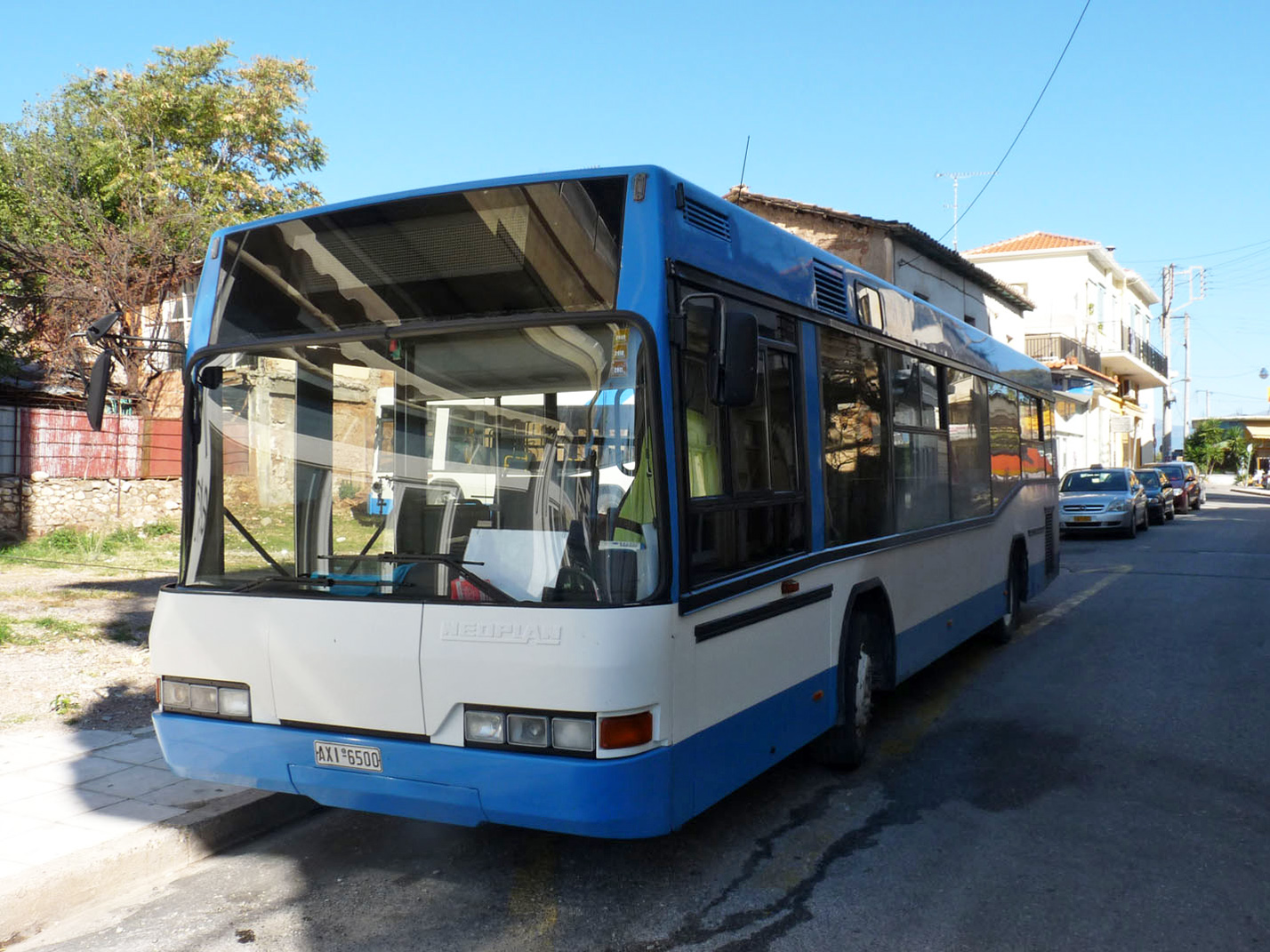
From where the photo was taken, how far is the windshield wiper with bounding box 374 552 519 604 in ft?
13.4

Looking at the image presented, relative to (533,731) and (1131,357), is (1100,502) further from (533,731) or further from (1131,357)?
(1131,357)

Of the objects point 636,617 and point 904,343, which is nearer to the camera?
point 636,617

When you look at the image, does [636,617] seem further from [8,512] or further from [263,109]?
[263,109]

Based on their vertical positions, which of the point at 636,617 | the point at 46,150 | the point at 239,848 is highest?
the point at 46,150

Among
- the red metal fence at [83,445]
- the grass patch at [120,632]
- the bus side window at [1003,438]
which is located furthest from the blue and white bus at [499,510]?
the red metal fence at [83,445]

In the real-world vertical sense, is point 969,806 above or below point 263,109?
below

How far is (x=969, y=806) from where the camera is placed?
5547 millimetres

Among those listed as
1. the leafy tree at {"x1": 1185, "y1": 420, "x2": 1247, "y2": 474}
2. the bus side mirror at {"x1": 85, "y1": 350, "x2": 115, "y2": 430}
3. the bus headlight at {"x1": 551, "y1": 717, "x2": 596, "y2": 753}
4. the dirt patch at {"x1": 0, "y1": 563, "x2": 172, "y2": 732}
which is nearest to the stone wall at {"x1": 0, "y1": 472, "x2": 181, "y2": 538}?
the dirt patch at {"x1": 0, "y1": 563, "x2": 172, "y2": 732}

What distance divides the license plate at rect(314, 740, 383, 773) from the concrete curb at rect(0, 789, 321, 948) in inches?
44.8

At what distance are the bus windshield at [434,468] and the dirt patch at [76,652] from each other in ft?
10.0

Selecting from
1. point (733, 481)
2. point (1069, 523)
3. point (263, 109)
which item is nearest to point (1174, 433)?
point (1069, 523)

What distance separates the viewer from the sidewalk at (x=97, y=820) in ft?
14.7

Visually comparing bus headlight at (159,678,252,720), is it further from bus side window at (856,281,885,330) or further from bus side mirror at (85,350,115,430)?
bus side window at (856,281,885,330)

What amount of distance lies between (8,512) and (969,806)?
17245mm
